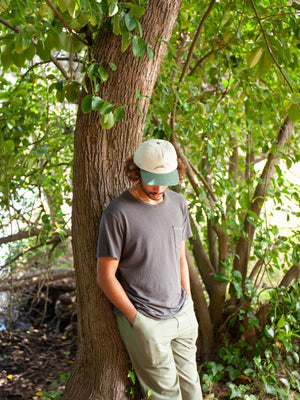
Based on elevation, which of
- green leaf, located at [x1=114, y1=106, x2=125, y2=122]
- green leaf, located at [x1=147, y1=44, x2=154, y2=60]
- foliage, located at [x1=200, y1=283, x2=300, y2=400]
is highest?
green leaf, located at [x1=147, y1=44, x2=154, y2=60]

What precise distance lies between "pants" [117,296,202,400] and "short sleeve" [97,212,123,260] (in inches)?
13.8

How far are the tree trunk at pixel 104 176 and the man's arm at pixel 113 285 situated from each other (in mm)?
279

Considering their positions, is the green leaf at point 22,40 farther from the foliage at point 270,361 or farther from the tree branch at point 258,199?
the foliage at point 270,361

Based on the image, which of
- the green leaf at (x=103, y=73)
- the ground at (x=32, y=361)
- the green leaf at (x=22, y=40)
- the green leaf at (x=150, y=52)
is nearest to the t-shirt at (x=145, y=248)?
the green leaf at (x=103, y=73)

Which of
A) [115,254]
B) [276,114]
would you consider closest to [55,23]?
[115,254]

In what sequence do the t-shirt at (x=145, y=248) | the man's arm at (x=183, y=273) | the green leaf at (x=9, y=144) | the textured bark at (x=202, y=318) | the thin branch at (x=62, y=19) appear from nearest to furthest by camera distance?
the thin branch at (x=62, y=19)
the t-shirt at (x=145, y=248)
the man's arm at (x=183, y=273)
the green leaf at (x=9, y=144)
the textured bark at (x=202, y=318)

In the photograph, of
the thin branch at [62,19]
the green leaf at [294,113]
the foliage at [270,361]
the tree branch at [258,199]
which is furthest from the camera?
the tree branch at [258,199]

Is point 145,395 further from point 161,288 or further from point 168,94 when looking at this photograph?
point 168,94

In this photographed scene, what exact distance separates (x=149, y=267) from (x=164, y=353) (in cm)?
45

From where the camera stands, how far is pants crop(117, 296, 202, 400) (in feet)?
7.58

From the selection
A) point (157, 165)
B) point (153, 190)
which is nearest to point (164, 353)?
point (153, 190)

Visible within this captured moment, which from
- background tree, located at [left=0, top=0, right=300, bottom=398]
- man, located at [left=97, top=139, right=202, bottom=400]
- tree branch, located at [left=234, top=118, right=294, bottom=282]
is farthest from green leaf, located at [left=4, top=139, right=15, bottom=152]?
tree branch, located at [left=234, top=118, right=294, bottom=282]

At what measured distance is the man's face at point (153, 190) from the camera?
2268 mm

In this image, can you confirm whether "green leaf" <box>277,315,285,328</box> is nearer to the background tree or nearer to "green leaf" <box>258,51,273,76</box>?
the background tree
